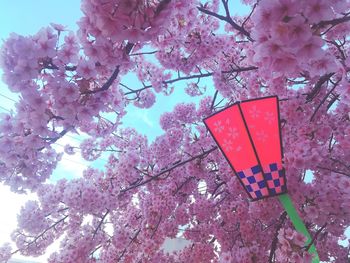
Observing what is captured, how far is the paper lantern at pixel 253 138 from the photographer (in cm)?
305

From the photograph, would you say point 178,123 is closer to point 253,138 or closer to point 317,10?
point 253,138

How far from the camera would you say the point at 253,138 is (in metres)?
3.04

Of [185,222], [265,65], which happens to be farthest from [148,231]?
[265,65]

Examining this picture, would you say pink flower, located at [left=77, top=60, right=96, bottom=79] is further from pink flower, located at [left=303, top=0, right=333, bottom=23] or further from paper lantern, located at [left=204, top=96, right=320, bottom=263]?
pink flower, located at [left=303, top=0, right=333, bottom=23]

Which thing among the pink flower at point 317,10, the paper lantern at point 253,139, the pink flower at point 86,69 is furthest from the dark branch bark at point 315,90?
the pink flower at point 86,69

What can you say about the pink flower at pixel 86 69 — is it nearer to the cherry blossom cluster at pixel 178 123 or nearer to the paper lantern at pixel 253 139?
the cherry blossom cluster at pixel 178 123

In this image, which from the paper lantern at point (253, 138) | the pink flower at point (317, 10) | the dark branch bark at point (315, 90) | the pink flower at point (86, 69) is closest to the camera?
the pink flower at point (317, 10)

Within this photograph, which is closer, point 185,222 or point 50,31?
point 50,31

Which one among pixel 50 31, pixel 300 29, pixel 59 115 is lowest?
pixel 300 29

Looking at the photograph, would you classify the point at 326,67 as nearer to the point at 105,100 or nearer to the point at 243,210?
the point at 105,100

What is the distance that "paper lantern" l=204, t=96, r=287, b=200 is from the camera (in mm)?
3051

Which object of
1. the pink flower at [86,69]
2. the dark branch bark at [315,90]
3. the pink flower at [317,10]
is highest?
the dark branch bark at [315,90]

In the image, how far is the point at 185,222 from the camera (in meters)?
6.18

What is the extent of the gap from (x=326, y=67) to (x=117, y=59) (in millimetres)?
1390
